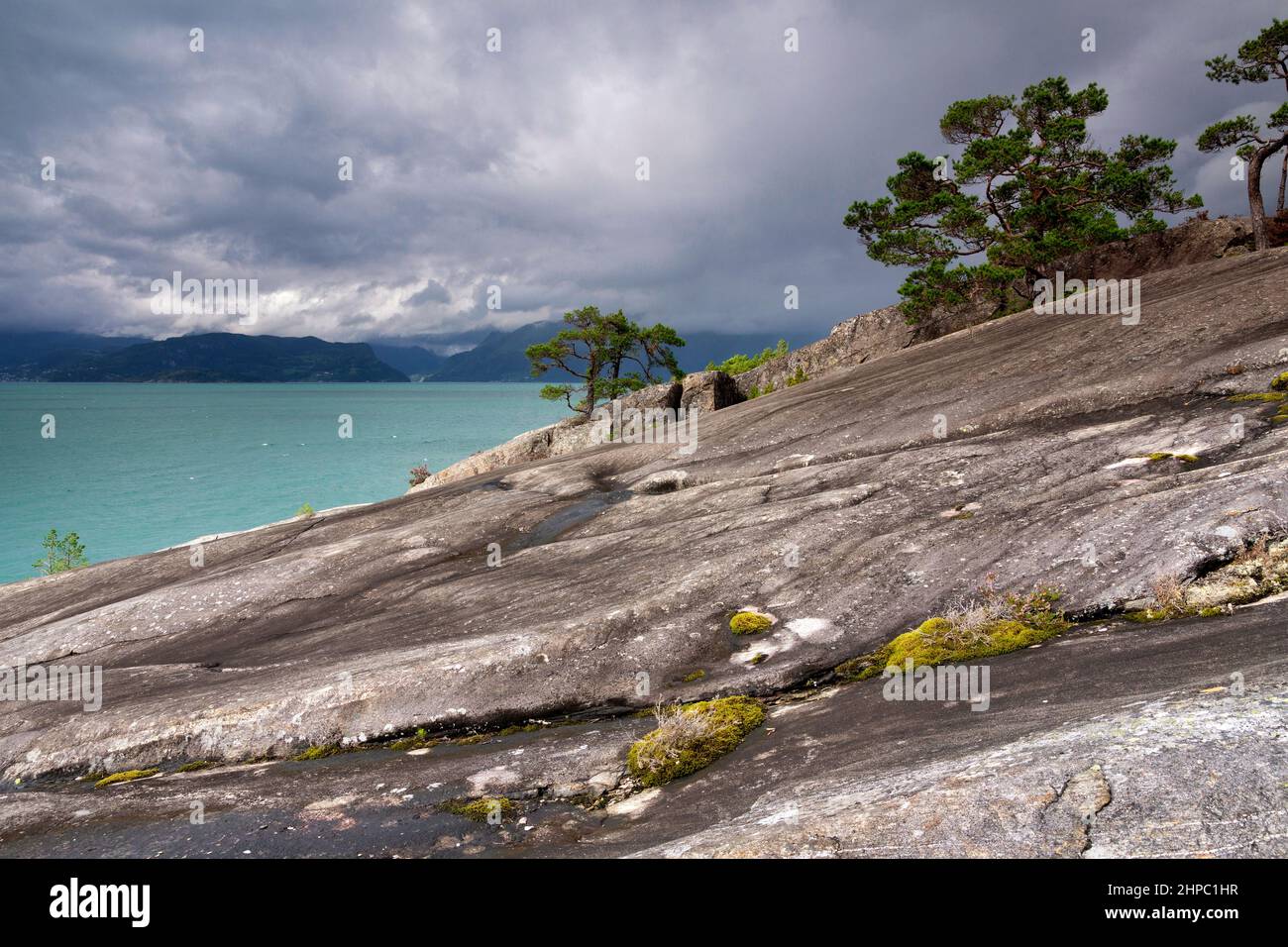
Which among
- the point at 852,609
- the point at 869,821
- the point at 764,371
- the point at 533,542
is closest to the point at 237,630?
the point at 533,542

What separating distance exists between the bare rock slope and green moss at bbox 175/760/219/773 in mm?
301

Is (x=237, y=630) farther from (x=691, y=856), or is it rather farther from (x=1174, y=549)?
(x=1174, y=549)

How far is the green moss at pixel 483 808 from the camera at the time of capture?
950 centimetres

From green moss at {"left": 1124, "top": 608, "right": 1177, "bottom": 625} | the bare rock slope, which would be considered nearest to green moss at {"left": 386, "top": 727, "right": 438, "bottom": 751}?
the bare rock slope

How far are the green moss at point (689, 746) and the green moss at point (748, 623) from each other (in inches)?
96.5

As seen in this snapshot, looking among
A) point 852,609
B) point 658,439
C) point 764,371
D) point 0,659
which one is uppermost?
point 764,371

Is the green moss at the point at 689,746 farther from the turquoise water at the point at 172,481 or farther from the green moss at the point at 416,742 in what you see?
the turquoise water at the point at 172,481

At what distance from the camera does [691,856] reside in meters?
6.70

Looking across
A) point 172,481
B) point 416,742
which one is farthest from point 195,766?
point 172,481

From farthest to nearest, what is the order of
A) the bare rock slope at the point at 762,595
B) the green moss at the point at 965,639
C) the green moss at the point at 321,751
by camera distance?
the green moss at the point at 321,751 → the green moss at the point at 965,639 → the bare rock slope at the point at 762,595

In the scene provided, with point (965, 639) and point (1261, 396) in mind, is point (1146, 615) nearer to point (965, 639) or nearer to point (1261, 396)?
point (965, 639)

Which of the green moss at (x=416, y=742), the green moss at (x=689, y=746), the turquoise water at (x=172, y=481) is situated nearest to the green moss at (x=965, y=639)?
the green moss at (x=689, y=746)

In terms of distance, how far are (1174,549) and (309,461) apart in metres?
165

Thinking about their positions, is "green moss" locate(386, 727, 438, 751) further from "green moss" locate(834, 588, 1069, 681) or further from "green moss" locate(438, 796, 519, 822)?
"green moss" locate(834, 588, 1069, 681)
